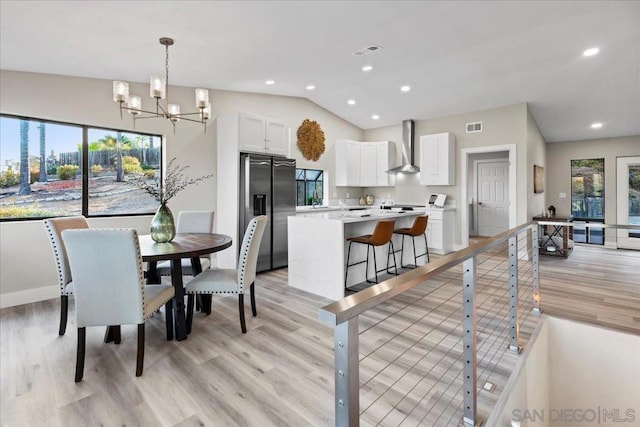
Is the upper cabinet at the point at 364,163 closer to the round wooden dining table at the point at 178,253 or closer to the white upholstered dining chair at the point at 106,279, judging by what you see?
the round wooden dining table at the point at 178,253

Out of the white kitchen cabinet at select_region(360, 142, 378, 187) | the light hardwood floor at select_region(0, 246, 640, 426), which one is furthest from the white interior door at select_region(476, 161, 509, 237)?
the light hardwood floor at select_region(0, 246, 640, 426)

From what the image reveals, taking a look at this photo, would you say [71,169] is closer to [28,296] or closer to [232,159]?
[28,296]

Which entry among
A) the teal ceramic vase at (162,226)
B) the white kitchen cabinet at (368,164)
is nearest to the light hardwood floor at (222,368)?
the teal ceramic vase at (162,226)

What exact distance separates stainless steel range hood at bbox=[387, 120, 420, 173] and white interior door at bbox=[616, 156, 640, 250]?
173 inches

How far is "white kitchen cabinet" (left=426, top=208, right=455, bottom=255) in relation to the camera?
6.14 m

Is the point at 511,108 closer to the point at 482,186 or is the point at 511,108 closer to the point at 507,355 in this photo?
the point at 482,186

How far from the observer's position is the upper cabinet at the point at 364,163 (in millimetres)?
6984

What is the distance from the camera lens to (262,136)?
5074mm

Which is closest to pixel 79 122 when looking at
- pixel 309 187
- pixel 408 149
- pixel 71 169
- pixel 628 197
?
pixel 71 169

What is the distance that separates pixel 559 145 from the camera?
7.71 metres

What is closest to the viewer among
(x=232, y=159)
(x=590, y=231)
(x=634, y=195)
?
(x=232, y=159)

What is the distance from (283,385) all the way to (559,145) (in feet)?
28.3

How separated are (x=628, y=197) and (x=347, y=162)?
5976mm

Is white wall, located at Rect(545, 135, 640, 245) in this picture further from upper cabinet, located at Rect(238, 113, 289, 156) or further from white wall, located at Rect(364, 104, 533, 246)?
upper cabinet, located at Rect(238, 113, 289, 156)
